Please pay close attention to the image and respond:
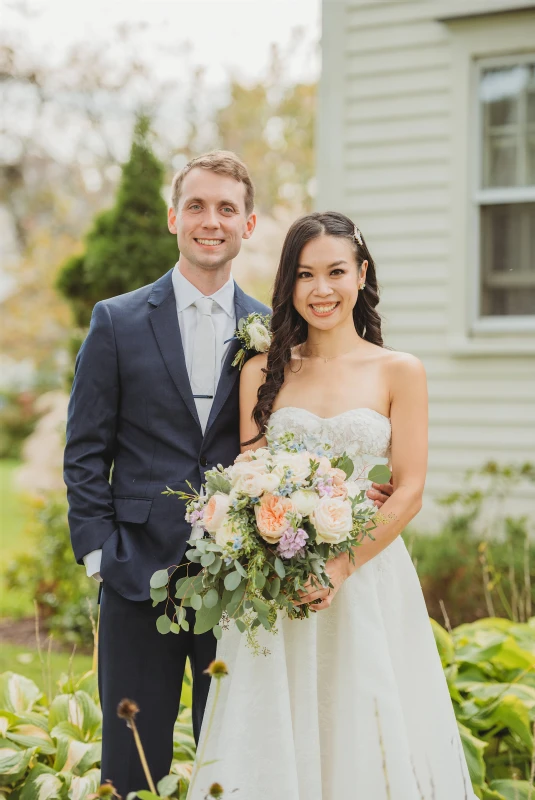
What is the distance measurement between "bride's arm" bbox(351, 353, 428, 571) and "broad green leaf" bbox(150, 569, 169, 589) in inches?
23.1

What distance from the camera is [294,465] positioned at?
8.03 ft

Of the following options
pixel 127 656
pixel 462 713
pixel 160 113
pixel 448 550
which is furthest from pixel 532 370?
pixel 160 113

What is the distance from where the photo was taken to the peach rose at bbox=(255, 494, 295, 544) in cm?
234

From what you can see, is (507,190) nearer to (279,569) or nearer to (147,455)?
(147,455)

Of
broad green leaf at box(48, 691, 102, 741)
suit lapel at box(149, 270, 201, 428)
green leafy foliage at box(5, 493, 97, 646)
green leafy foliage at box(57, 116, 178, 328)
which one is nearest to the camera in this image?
suit lapel at box(149, 270, 201, 428)

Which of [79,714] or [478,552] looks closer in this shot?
[79,714]

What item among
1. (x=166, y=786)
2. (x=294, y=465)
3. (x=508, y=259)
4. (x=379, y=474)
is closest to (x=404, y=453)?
(x=379, y=474)

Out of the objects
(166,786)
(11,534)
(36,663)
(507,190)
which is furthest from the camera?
(11,534)

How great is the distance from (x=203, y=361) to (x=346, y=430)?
1.80ft

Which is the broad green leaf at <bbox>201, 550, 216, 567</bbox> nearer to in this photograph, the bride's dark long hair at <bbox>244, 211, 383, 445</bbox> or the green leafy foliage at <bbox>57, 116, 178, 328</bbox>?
the bride's dark long hair at <bbox>244, 211, 383, 445</bbox>

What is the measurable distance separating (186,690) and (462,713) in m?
1.18

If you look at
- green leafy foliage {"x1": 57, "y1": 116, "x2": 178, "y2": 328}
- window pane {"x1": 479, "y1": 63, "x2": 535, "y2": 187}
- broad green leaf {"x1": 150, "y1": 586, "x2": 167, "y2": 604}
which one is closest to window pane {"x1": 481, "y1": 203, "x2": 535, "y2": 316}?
window pane {"x1": 479, "y1": 63, "x2": 535, "y2": 187}

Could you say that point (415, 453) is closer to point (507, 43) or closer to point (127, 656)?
point (127, 656)

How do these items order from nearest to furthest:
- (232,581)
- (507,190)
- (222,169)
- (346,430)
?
(232,581)
(346,430)
(222,169)
(507,190)
